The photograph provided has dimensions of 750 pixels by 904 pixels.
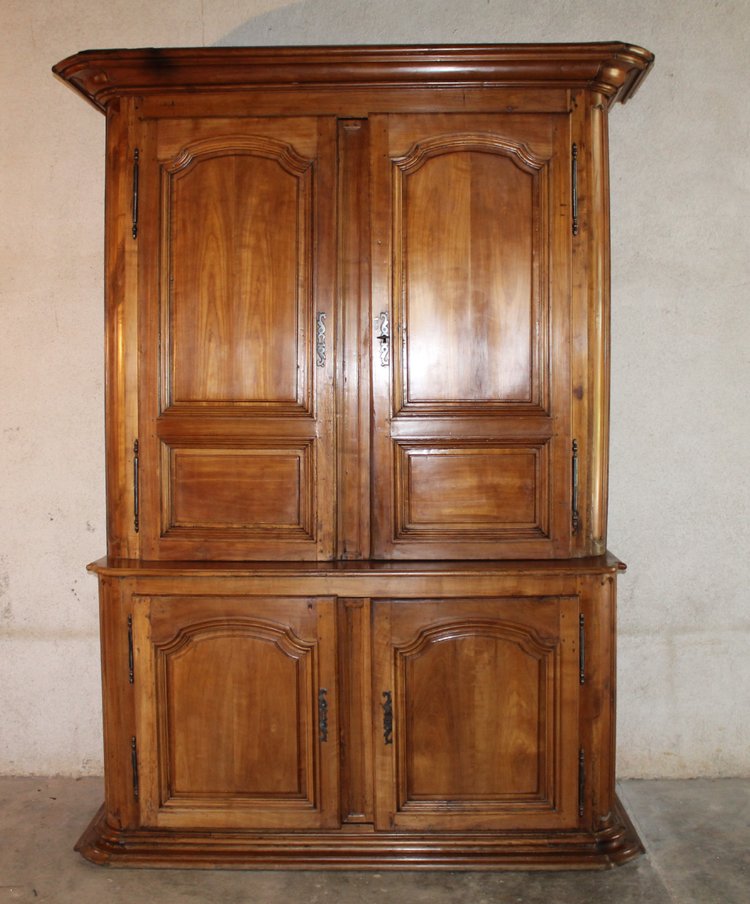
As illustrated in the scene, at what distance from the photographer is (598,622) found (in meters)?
2.29

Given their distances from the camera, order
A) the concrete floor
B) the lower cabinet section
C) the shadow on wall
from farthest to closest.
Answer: the shadow on wall, the lower cabinet section, the concrete floor

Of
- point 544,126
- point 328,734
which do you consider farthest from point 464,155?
point 328,734

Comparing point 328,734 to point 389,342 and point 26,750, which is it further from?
point 26,750

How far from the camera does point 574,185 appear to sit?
2.31 metres

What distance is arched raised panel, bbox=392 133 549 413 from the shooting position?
91.3 inches

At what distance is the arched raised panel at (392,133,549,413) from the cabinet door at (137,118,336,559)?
9.1 inches

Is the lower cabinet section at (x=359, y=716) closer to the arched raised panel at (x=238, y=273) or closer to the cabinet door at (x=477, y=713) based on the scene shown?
the cabinet door at (x=477, y=713)

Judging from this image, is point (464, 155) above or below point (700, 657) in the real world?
above

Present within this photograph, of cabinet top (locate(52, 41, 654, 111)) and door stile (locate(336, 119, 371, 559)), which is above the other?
cabinet top (locate(52, 41, 654, 111))

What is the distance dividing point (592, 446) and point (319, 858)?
4.65 feet

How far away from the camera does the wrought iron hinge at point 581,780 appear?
2.29 meters

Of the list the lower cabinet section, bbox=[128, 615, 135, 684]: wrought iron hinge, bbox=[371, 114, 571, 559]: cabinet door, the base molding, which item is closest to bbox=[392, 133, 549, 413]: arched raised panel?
bbox=[371, 114, 571, 559]: cabinet door

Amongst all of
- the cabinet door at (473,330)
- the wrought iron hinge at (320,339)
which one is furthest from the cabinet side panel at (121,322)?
the cabinet door at (473,330)

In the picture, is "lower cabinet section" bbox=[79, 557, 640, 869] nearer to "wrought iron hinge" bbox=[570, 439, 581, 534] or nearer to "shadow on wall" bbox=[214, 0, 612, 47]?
"wrought iron hinge" bbox=[570, 439, 581, 534]
